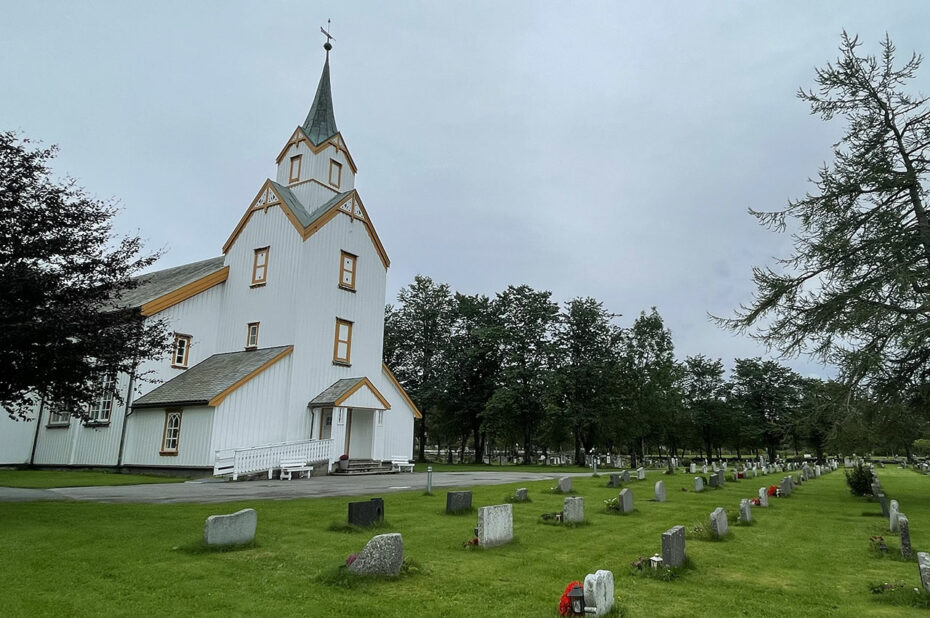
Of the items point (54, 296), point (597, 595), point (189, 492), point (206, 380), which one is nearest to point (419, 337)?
point (206, 380)

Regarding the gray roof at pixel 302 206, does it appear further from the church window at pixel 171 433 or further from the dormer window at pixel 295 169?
the church window at pixel 171 433

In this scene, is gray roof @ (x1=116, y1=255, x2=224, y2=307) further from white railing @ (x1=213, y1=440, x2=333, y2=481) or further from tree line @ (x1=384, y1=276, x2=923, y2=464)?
tree line @ (x1=384, y1=276, x2=923, y2=464)

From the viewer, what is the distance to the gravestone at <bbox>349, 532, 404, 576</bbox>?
686 cm

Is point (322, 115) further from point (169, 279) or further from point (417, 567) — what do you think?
point (417, 567)

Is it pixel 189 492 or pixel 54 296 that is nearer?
pixel 54 296

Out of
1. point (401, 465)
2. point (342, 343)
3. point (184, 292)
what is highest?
point (184, 292)

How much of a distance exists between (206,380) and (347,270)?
8.52m

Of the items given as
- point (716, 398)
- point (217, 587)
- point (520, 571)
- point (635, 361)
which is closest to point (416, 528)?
point (520, 571)

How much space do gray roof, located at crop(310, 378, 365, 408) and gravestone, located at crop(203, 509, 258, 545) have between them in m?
17.2

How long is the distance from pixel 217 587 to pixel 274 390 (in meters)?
19.4

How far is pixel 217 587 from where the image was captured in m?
6.36

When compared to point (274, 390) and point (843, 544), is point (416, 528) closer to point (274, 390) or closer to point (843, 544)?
point (843, 544)

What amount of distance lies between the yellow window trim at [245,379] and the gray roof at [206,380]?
167mm

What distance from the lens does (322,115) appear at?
32.9 meters
